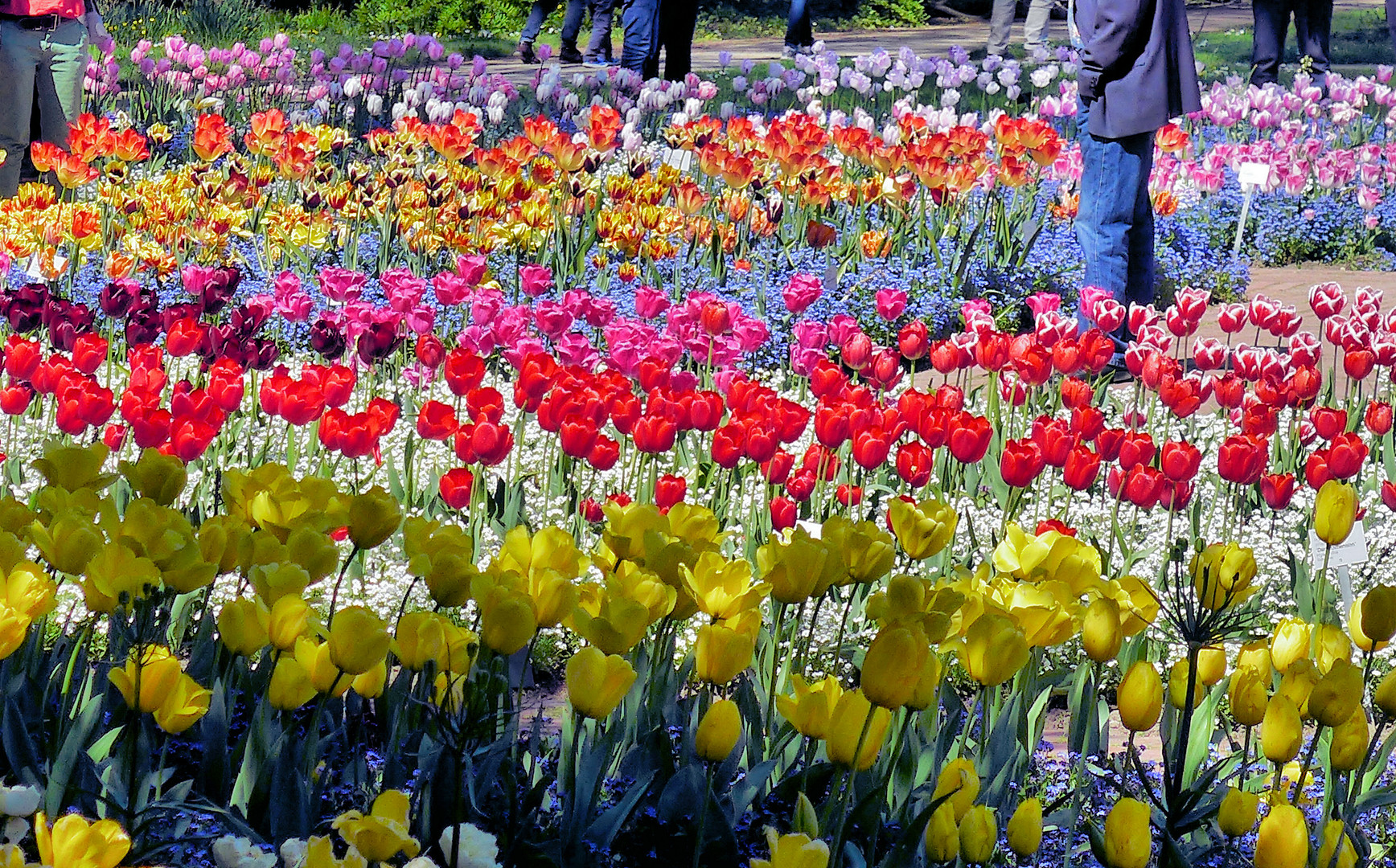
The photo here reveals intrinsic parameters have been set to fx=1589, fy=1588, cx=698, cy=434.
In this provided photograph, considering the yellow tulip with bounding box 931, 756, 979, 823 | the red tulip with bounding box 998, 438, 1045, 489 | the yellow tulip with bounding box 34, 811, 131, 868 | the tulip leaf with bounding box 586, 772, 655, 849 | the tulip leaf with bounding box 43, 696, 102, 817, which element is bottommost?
the tulip leaf with bounding box 586, 772, 655, 849

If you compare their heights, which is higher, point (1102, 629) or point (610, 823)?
point (1102, 629)

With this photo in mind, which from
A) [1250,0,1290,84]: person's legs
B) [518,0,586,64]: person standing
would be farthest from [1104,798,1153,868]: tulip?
[518,0,586,64]: person standing

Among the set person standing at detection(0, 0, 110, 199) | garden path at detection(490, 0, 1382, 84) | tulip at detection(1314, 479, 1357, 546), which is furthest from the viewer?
garden path at detection(490, 0, 1382, 84)

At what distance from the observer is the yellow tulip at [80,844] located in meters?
1.13

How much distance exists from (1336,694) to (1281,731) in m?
0.07

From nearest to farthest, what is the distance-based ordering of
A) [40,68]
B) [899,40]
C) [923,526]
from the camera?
[923,526] → [40,68] → [899,40]

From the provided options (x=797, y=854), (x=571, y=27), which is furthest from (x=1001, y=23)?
(x=797, y=854)

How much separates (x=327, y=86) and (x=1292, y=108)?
5.86 m

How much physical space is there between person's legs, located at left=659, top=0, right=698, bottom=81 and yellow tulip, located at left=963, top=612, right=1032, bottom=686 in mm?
10317

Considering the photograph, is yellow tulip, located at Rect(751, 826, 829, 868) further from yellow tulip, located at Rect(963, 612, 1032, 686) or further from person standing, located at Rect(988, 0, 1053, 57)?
person standing, located at Rect(988, 0, 1053, 57)

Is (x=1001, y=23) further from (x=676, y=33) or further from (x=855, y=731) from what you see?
(x=855, y=731)

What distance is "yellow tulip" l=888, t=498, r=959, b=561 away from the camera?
76.5 inches

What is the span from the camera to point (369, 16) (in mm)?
17984

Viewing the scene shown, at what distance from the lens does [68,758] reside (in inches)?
66.6
